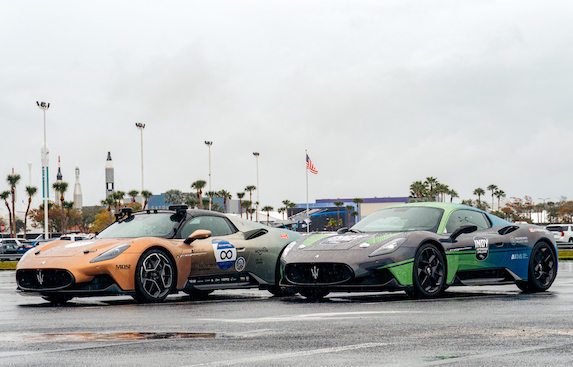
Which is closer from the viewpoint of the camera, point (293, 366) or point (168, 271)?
point (293, 366)

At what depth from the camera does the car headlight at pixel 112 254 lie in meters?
9.12

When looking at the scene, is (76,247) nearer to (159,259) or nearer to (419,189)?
(159,259)

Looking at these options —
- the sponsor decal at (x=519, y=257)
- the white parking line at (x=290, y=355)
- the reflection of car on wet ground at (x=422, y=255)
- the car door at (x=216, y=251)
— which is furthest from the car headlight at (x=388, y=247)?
the white parking line at (x=290, y=355)

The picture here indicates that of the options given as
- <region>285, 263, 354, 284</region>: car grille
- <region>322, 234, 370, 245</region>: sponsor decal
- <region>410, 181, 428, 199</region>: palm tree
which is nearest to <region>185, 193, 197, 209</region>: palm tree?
<region>410, 181, 428, 199</region>: palm tree

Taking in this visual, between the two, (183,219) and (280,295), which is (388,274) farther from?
(183,219)

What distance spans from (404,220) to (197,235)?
2.81m

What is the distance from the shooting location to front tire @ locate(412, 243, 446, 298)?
8.96 m

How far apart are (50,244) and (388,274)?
4.58 m

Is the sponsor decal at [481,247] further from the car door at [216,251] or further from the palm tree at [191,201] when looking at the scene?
the palm tree at [191,201]

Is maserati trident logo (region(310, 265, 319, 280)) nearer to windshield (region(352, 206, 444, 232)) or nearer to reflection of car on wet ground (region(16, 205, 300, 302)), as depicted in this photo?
windshield (region(352, 206, 444, 232))

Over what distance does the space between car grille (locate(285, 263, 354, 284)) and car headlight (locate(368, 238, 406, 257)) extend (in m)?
0.40

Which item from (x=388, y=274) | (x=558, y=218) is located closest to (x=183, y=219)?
(x=388, y=274)

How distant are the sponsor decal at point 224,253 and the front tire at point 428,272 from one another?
2.65 m

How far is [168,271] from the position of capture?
9.60 m
